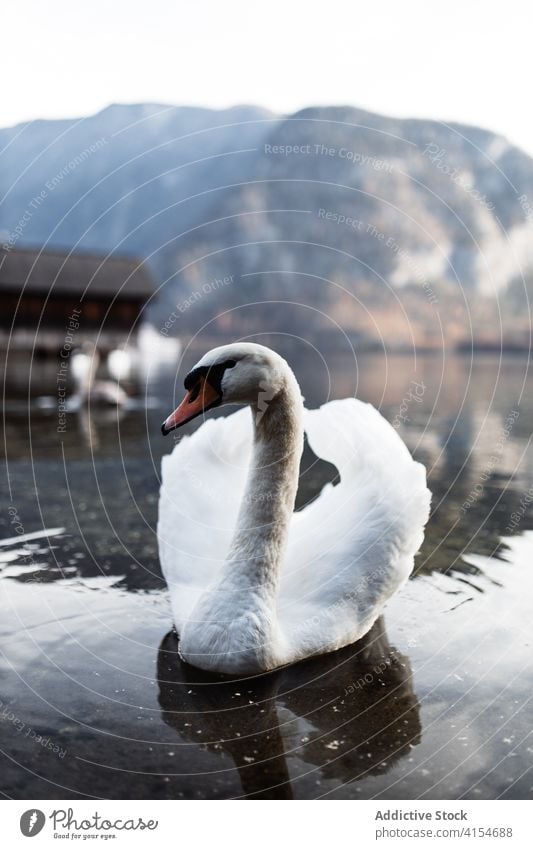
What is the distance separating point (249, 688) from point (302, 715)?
345 millimetres

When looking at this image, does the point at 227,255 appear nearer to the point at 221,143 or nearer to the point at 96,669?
the point at 221,143

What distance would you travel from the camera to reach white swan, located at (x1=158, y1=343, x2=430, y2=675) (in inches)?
153

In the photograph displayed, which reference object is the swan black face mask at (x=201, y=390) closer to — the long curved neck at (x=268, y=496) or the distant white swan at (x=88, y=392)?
the long curved neck at (x=268, y=496)

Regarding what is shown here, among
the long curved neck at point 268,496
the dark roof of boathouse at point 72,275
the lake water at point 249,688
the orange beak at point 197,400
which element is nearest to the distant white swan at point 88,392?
the lake water at point 249,688

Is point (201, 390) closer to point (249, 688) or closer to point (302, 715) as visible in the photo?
point (249, 688)

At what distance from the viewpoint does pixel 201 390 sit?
379 centimetres

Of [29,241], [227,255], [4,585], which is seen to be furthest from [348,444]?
[29,241]

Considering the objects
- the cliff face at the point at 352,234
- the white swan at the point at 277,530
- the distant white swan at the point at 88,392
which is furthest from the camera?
the cliff face at the point at 352,234

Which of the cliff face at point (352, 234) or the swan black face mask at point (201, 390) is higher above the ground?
the cliff face at point (352, 234)

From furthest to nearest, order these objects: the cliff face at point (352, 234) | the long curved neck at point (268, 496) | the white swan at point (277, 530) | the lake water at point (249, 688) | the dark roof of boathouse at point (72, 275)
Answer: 1. the cliff face at point (352, 234)
2. the dark roof of boathouse at point (72, 275)
3. the long curved neck at point (268, 496)
4. the white swan at point (277, 530)
5. the lake water at point (249, 688)

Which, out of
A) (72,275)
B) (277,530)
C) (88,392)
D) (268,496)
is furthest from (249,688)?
(72,275)

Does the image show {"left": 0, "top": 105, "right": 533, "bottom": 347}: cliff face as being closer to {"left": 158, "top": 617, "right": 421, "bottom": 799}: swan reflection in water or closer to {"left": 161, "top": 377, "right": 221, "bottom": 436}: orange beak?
{"left": 158, "top": 617, "right": 421, "bottom": 799}: swan reflection in water

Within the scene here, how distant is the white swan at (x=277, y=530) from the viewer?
3.88 m

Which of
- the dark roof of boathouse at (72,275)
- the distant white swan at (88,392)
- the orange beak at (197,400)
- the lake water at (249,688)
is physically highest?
the dark roof of boathouse at (72,275)
